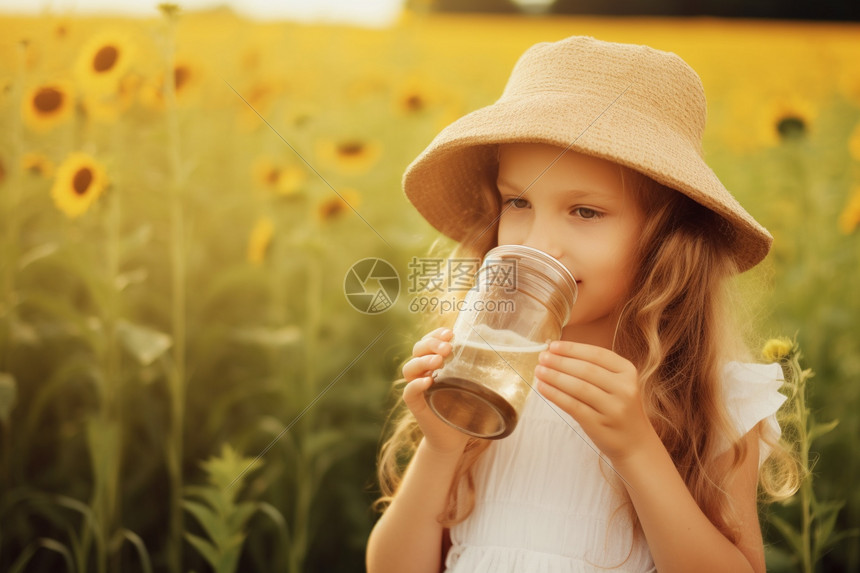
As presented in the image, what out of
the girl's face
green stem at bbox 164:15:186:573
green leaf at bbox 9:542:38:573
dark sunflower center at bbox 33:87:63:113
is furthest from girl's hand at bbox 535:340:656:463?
dark sunflower center at bbox 33:87:63:113

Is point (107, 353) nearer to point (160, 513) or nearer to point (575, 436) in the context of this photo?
point (160, 513)

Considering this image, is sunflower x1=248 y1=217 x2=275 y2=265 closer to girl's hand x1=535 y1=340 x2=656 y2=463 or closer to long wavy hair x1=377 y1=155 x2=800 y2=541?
long wavy hair x1=377 y1=155 x2=800 y2=541

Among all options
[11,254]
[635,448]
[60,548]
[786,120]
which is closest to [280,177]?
[11,254]

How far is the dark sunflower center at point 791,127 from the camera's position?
232 centimetres

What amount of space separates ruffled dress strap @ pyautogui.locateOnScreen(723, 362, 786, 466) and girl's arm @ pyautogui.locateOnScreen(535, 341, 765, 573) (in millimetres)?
173

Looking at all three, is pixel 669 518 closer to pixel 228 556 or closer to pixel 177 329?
pixel 228 556

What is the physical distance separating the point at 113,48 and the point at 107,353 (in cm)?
75

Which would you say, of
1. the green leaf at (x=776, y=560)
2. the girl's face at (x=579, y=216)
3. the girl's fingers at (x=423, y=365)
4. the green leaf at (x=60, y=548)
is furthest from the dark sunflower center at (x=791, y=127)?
the green leaf at (x=60, y=548)

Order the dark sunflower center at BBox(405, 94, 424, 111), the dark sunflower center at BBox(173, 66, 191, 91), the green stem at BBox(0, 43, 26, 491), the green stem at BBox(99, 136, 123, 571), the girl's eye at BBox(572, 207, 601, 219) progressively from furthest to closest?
the dark sunflower center at BBox(405, 94, 424, 111), the dark sunflower center at BBox(173, 66, 191, 91), the green stem at BBox(0, 43, 26, 491), the green stem at BBox(99, 136, 123, 571), the girl's eye at BBox(572, 207, 601, 219)

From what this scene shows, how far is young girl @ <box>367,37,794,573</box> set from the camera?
1010 millimetres

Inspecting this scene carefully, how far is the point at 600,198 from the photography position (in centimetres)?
108

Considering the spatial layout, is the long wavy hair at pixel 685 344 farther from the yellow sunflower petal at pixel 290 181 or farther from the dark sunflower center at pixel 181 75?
the dark sunflower center at pixel 181 75

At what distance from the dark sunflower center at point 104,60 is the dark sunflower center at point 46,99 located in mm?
181

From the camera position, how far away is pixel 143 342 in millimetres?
1513
